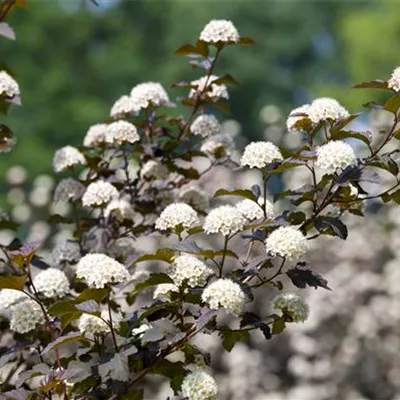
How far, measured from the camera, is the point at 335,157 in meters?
1.99

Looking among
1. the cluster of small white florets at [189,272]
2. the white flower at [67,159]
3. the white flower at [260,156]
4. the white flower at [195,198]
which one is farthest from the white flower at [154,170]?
the cluster of small white florets at [189,272]

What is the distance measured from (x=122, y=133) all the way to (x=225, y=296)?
0.89 metres

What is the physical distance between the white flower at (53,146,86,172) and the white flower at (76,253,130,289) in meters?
0.84

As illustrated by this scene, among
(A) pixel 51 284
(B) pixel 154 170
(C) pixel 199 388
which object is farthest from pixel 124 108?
(C) pixel 199 388

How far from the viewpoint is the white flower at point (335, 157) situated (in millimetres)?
1984

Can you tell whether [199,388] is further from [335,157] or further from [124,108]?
[124,108]

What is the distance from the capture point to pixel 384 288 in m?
6.81

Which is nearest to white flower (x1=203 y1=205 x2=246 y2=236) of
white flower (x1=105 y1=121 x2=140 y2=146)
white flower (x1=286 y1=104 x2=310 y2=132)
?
white flower (x1=286 y1=104 x2=310 y2=132)

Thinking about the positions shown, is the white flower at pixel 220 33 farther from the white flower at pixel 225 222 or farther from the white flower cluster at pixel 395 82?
the white flower at pixel 225 222

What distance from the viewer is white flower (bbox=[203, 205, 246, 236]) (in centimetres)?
202

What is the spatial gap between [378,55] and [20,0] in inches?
657

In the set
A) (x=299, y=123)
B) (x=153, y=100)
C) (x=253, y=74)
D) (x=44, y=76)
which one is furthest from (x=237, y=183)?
(x=253, y=74)

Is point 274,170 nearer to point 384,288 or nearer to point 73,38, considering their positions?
point 384,288

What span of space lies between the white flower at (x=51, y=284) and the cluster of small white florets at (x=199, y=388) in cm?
53
